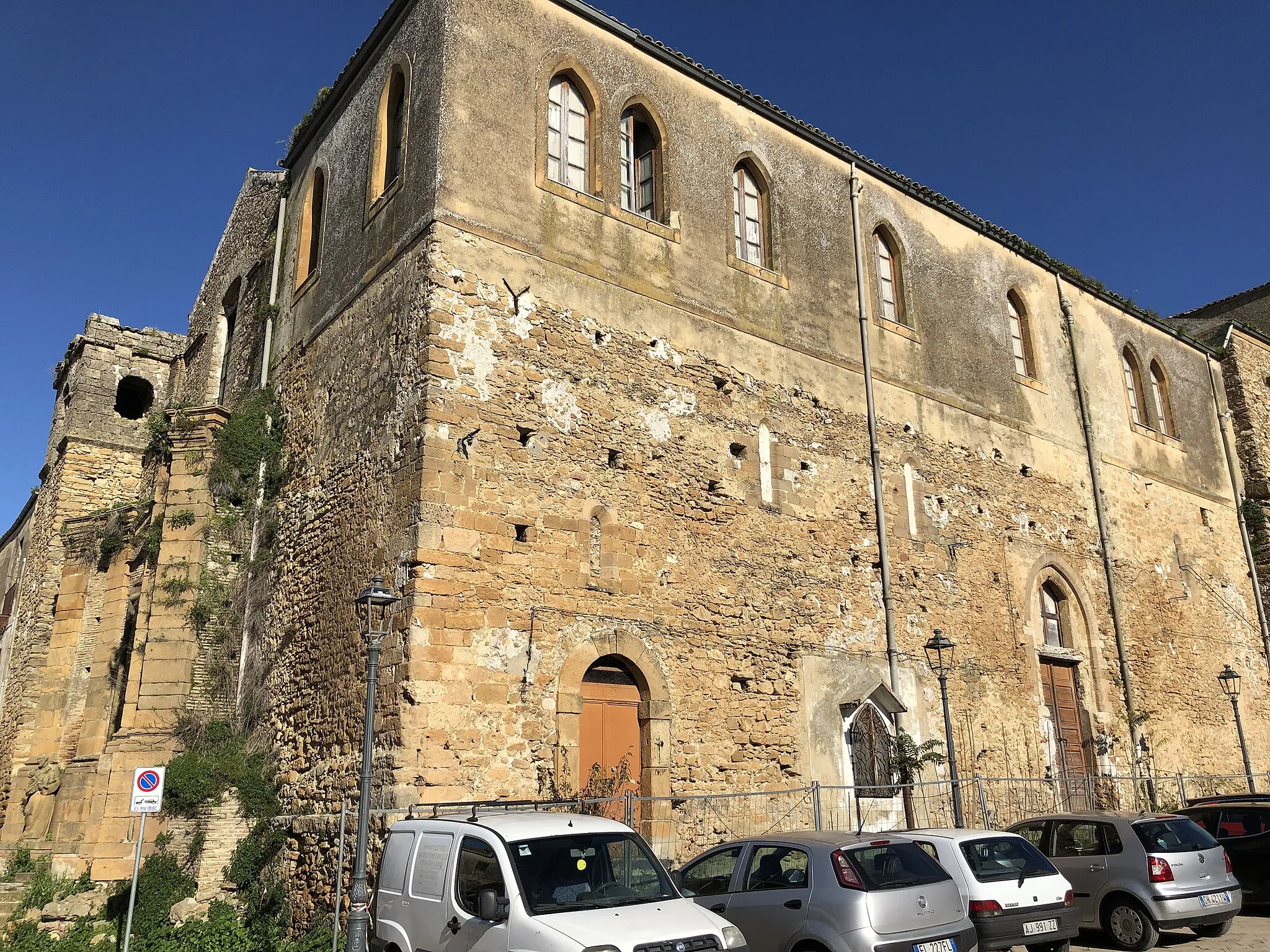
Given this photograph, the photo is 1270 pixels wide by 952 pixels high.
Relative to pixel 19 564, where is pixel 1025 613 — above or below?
below

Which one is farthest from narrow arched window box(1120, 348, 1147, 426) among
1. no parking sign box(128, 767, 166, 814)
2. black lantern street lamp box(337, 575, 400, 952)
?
no parking sign box(128, 767, 166, 814)

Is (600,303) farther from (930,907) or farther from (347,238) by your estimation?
(930,907)

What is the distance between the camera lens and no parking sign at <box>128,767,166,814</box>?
1102 cm

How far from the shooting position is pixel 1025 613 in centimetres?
1823

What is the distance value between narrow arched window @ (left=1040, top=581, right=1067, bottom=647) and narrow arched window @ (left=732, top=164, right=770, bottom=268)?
8.58 m

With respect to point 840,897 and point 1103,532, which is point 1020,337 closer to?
point 1103,532

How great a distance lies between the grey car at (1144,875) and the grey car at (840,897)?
9.96ft

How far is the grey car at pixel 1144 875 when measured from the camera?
32.1 feet

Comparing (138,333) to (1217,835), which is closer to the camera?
(1217,835)

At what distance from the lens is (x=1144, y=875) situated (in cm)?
987

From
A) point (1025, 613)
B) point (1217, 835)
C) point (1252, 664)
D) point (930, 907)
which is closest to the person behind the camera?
point (930, 907)

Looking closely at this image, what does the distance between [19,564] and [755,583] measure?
19.2 m

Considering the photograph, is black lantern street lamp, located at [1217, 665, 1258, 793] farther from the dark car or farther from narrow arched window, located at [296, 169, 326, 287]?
narrow arched window, located at [296, 169, 326, 287]

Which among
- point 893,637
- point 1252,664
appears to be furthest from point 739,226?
point 1252,664
